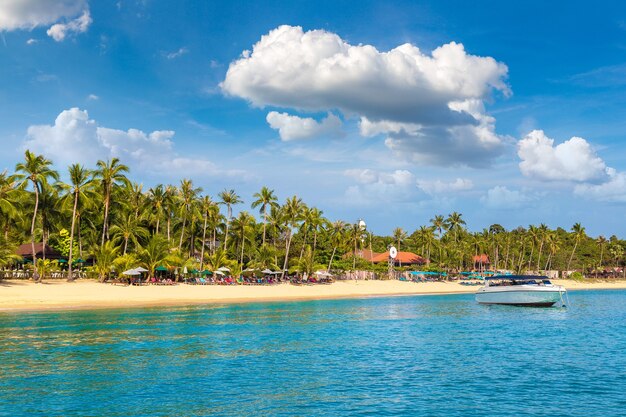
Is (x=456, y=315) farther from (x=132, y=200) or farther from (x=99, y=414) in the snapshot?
(x=132, y=200)

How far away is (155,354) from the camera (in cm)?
2475

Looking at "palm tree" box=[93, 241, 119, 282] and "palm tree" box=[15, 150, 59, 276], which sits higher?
"palm tree" box=[15, 150, 59, 276]

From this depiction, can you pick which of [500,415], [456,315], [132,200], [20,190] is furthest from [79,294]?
[500,415]

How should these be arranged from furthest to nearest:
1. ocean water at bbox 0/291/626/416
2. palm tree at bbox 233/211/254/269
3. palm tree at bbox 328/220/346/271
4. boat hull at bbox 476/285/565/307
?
palm tree at bbox 328/220/346/271
palm tree at bbox 233/211/254/269
boat hull at bbox 476/285/565/307
ocean water at bbox 0/291/626/416

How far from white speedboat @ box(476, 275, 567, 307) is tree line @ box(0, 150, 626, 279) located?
3598 cm

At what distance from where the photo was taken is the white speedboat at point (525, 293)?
5334cm

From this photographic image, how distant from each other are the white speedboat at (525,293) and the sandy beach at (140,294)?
73.6 ft

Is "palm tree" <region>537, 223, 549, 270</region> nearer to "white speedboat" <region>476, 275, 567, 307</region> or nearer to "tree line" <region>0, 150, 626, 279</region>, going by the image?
"tree line" <region>0, 150, 626, 279</region>

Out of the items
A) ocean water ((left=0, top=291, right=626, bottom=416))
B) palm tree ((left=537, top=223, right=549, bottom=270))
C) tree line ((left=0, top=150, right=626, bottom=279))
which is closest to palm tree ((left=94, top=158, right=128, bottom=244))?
tree line ((left=0, top=150, right=626, bottom=279))

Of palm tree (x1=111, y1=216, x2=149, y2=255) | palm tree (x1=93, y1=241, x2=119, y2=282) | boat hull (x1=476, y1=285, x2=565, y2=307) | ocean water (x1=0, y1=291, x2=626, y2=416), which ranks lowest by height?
ocean water (x1=0, y1=291, x2=626, y2=416)

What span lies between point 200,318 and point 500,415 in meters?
28.7

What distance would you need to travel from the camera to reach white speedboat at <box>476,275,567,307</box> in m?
53.3

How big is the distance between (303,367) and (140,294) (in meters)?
37.8

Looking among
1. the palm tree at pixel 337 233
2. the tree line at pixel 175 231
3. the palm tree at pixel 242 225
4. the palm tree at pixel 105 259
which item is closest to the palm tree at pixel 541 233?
the tree line at pixel 175 231
